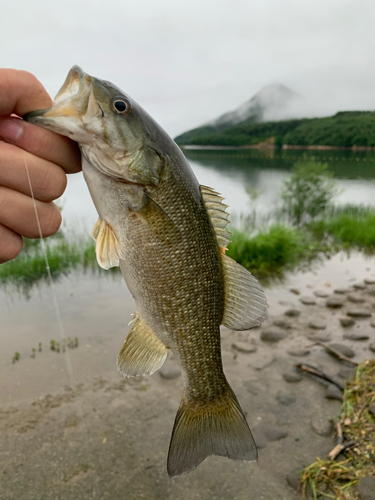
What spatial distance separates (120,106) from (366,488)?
136 inches

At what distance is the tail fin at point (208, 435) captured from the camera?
151cm

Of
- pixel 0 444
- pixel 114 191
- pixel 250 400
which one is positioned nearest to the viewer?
pixel 114 191

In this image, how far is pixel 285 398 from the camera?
4.27 metres

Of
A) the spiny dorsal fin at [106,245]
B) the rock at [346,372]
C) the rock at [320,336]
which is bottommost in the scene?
the rock at [320,336]

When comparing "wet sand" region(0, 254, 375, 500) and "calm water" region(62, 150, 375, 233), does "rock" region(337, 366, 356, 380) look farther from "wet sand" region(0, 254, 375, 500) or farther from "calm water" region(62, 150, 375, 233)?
"calm water" region(62, 150, 375, 233)

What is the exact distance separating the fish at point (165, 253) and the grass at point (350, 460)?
2171 millimetres

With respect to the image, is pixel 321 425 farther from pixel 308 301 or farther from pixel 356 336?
pixel 308 301

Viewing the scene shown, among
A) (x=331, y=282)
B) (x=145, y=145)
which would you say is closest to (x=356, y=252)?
(x=331, y=282)

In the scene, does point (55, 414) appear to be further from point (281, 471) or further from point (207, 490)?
point (281, 471)

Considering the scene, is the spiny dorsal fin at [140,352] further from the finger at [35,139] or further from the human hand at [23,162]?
the finger at [35,139]

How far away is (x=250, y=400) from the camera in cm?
426

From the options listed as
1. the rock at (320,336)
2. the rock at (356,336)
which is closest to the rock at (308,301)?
the rock at (320,336)

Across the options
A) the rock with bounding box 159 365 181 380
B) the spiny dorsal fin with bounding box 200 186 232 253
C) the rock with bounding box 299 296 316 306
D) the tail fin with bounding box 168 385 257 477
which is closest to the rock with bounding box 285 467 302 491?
the rock with bounding box 159 365 181 380

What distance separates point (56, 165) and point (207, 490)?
A: 10.0 feet
